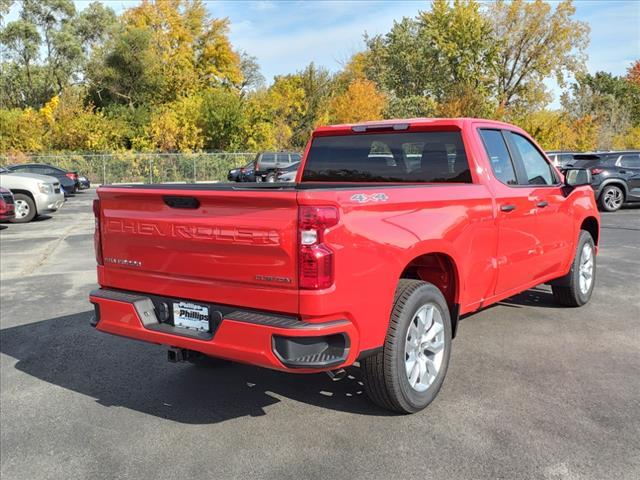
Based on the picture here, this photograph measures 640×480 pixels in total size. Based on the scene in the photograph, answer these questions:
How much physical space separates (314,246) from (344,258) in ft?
0.63

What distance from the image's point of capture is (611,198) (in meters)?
17.2

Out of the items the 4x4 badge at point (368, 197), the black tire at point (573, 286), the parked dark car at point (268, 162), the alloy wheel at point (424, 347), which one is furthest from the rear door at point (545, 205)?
the parked dark car at point (268, 162)

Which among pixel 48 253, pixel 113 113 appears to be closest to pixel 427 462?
pixel 48 253

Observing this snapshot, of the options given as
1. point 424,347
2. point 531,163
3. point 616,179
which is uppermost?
point 531,163

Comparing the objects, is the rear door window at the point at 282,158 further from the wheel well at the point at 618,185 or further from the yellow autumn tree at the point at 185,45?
the yellow autumn tree at the point at 185,45

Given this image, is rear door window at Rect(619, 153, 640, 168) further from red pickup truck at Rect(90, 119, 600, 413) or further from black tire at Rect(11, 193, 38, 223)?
black tire at Rect(11, 193, 38, 223)

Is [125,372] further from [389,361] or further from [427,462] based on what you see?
[427,462]

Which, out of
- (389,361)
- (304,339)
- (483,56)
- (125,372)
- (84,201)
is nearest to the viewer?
(304,339)

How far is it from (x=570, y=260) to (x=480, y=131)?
6.68 feet

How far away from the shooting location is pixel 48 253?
35.5 ft

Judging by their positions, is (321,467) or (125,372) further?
(125,372)

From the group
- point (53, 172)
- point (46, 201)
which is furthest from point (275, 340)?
point (53, 172)

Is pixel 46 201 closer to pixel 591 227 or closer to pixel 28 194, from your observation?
pixel 28 194

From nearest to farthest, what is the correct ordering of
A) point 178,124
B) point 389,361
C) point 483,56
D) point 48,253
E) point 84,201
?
point 389,361 < point 48,253 < point 84,201 < point 178,124 < point 483,56
